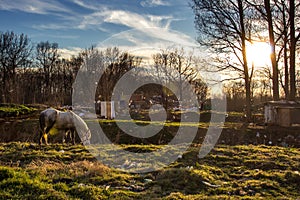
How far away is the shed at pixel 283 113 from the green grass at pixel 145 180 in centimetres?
901

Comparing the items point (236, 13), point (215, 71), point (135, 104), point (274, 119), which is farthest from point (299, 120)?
point (135, 104)

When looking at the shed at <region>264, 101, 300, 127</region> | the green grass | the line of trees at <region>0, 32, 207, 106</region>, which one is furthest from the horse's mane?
the line of trees at <region>0, 32, 207, 106</region>

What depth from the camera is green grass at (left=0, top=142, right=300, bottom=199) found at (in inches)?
194

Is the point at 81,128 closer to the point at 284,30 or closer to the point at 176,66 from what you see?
the point at 284,30

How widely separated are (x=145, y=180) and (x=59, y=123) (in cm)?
599

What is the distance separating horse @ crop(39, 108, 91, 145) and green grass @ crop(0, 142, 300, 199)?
2.39 meters

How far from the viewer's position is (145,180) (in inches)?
235

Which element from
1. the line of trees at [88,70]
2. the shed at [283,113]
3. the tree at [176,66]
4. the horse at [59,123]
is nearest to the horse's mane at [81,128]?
the horse at [59,123]

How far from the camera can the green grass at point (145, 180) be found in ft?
16.2

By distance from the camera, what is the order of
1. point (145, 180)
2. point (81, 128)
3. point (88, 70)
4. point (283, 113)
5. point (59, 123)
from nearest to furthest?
point (145, 180), point (59, 123), point (81, 128), point (283, 113), point (88, 70)

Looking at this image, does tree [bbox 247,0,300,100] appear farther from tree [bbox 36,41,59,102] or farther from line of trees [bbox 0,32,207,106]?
tree [bbox 36,41,59,102]

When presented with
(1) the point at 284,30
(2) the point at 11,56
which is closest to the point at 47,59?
(2) the point at 11,56

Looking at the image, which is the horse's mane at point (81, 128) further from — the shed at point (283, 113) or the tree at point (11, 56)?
the tree at point (11, 56)

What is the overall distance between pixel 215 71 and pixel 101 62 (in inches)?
687
